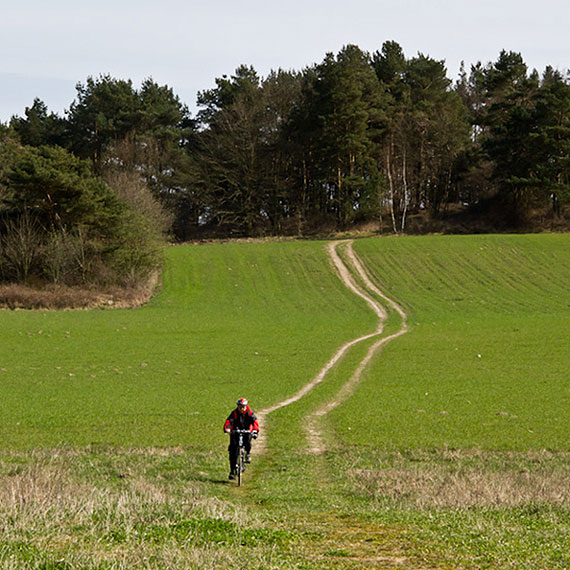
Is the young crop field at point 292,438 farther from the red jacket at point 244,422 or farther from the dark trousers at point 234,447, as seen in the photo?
the red jacket at point 244,422

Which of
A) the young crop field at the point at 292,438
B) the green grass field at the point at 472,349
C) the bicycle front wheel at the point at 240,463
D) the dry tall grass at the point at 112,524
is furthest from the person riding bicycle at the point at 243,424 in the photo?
the green grass field at the point at 472,349

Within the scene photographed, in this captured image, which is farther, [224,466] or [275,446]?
[275,446]

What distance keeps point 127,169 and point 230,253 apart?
25.1 metres

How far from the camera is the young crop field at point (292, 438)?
836 cm

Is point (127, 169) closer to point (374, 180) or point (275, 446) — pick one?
point (374, 180)

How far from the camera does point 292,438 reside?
18.8m

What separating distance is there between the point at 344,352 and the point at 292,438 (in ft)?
60.2

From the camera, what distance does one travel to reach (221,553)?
769cm

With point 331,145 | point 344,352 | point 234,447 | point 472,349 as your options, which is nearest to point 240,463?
point 234,447

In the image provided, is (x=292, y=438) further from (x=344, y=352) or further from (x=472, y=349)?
(x=472, y=349)

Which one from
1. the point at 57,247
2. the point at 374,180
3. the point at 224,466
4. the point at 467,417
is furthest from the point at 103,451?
the point at 374,180

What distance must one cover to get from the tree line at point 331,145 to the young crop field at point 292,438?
3669 centimetres

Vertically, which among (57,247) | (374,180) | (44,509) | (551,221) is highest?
(374,180)

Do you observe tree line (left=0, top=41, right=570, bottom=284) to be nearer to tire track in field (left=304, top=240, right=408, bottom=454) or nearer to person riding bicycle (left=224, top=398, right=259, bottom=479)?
tire track in field (left=304, top=240, right=408, bottom=454)
